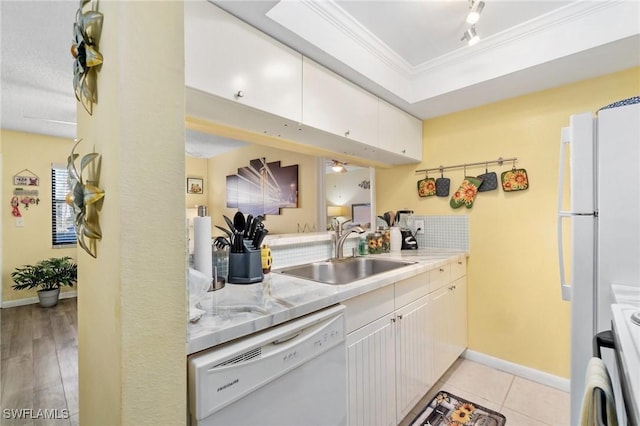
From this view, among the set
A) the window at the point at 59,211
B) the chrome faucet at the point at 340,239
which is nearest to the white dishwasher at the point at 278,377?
the chrome faucet at the point at 340,239

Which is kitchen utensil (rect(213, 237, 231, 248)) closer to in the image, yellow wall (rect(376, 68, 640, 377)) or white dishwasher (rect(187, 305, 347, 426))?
white dishwasher (rect(187, 305, 347, 426))

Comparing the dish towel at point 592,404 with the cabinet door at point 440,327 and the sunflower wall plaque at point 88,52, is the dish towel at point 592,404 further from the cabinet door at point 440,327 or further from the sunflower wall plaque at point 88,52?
the sunflower wall plaque at point 88,52

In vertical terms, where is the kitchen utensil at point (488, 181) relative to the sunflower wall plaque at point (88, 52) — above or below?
below

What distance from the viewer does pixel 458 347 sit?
231 centimetres

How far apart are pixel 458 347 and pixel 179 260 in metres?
2.39

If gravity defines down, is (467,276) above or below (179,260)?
below

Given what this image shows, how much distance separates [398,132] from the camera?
2.38 meters

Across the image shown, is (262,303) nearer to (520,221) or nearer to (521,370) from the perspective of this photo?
(520,221)

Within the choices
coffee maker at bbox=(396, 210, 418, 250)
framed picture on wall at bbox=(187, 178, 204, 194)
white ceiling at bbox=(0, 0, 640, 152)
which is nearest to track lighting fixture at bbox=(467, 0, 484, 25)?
white ceiling at bbox=(0, 0, 640, 152)

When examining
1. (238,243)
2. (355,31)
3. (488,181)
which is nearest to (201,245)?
(238,243)

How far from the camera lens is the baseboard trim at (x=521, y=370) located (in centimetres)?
204

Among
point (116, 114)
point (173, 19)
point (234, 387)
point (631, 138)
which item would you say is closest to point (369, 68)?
point (631, 138)

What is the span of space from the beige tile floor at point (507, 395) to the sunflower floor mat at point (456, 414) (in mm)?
41

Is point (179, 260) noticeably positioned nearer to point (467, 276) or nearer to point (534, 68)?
point (534, 68)
